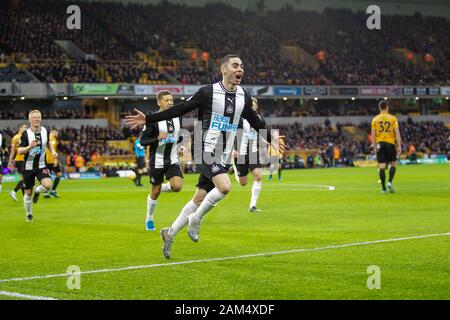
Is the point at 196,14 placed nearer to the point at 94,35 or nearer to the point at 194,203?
the point at 94,35

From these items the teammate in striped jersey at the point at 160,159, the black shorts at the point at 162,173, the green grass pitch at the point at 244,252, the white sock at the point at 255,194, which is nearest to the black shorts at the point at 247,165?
the white sock at the point at 255,194

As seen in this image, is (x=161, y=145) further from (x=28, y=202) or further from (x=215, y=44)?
(x=215, y=44)

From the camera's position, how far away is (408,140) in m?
67.9

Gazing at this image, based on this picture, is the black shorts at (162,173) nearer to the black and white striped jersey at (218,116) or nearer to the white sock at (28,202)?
the white sock at (28,202)

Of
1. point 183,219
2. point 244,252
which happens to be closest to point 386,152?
point 244,252

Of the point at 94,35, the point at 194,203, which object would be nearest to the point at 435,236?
the point at 194,203

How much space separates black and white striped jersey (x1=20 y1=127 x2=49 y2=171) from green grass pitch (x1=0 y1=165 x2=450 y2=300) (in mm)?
1259

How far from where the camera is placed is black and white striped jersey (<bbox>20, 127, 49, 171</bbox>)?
53.5 feet

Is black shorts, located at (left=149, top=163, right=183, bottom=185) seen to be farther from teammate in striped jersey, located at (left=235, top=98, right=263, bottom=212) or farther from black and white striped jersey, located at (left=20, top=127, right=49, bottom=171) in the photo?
teammate in striped jersey, located at (left=235, top=98, right=263, bottom=212)

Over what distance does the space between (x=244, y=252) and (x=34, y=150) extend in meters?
7.42

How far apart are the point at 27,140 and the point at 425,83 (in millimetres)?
63870

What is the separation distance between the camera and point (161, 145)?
14.5 meters

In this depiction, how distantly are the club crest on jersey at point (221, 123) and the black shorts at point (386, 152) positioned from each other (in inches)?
491
